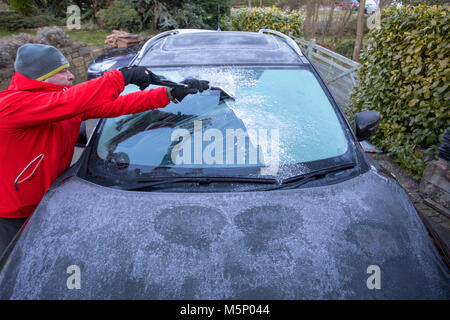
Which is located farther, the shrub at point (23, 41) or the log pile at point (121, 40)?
the log pile at point (121, 40)

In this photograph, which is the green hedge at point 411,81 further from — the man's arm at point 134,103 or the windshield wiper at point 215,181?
the man's arm at point 134,103

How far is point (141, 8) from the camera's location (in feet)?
37.7

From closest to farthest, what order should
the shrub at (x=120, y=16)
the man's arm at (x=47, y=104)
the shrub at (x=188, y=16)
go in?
1. the man's arm at (x=47, y=104)
2. the shrub at (x=120, y=16)
3. the shrub at (x=188, y=16)

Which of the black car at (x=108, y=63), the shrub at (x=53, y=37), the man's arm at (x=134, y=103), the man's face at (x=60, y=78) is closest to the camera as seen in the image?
the man's face at (x=60, y=78)

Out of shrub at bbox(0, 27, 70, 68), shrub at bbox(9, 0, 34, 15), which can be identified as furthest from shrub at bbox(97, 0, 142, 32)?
shrub at bbox(0, 27, 70, 68)

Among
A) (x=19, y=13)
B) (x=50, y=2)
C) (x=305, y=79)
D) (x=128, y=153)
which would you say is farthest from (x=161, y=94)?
(x=50, y=2)

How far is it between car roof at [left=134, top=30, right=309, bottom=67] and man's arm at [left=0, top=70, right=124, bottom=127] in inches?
29.5

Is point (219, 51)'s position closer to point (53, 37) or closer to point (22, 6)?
point (53, 37)

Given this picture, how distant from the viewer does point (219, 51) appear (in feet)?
8.01

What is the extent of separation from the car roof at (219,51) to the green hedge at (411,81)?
178 centimetres

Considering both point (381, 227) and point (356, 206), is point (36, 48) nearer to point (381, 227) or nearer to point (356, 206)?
point (356, 206)

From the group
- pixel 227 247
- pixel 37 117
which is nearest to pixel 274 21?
pixel 37 117

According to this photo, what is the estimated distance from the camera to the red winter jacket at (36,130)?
1.53 m

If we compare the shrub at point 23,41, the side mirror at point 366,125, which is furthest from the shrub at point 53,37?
the side mirror at point 366,125
